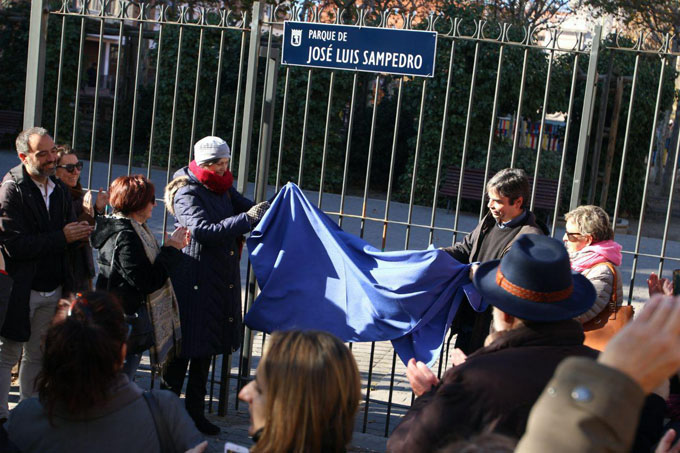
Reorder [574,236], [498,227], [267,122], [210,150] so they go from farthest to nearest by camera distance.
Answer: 1. [267,122]
2. [210,150]
3. [498,227]
4. [574,236]

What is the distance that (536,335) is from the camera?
8.10 feet

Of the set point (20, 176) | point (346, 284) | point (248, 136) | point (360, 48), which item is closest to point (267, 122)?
point (248, 136)

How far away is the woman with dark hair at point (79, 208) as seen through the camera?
16.5 feet

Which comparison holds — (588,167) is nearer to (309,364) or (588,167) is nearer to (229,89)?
(229,89)

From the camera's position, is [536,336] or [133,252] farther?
[133,252]

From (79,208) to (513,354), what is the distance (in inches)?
150

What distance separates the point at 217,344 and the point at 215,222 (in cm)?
76

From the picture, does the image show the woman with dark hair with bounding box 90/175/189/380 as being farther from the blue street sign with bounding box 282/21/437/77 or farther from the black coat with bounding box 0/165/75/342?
the blue street sign with bounding box 282/21/437/77

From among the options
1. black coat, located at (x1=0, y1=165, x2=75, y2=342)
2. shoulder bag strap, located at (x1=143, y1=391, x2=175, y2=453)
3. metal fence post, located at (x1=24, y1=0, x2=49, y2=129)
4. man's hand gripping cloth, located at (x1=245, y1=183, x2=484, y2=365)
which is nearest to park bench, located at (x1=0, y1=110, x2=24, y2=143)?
metal fence post, located at (x1=24, y1=0, x2=49, y2=129)

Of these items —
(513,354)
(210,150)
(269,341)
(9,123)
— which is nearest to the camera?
(269,341)

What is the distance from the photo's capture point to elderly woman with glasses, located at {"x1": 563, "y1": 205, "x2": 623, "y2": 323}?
419 cm

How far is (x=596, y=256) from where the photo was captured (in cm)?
429

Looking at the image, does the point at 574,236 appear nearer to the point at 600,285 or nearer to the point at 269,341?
the point at 600,285

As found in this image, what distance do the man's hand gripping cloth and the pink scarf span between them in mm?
612
